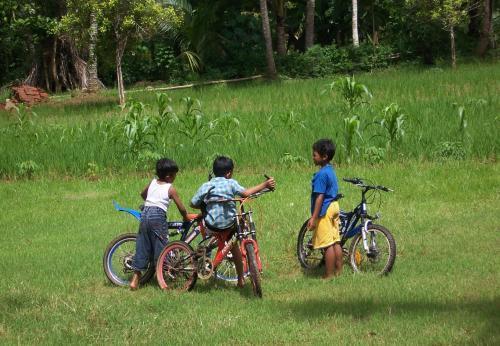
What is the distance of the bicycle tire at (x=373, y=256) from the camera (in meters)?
8.55

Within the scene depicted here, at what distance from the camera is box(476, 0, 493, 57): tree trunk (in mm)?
32438

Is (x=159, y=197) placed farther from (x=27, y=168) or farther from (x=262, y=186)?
(x=27, y=168)

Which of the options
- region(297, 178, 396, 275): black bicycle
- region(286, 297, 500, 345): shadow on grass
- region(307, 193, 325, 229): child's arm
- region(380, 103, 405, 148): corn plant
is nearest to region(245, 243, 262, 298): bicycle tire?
region(286, 297, 500, 345): shadow on grass

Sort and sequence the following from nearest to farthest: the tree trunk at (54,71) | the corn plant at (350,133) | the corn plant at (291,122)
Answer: the corn plant at (350,133), the corn plant at (291,122), the tree trunk at (54,71)

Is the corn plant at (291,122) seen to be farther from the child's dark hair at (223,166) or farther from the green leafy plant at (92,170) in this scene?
the child's dark hair at (223,166)

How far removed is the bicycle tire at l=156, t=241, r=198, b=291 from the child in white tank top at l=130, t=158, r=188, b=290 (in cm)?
12

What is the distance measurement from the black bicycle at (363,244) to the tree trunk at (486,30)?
2505 cm

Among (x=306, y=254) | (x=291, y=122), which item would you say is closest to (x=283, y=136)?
(x=291, y=122)

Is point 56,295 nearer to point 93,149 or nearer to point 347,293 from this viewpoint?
point 347,293

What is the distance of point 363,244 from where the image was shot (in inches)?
340

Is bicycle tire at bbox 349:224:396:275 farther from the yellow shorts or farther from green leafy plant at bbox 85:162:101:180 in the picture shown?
green leafy plant at bbox 85:162:101:180

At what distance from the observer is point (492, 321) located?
662cm

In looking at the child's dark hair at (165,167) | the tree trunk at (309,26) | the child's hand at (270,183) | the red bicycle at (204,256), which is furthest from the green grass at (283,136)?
the tree trunk at (309,26)

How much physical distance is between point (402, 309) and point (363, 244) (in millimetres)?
1550
